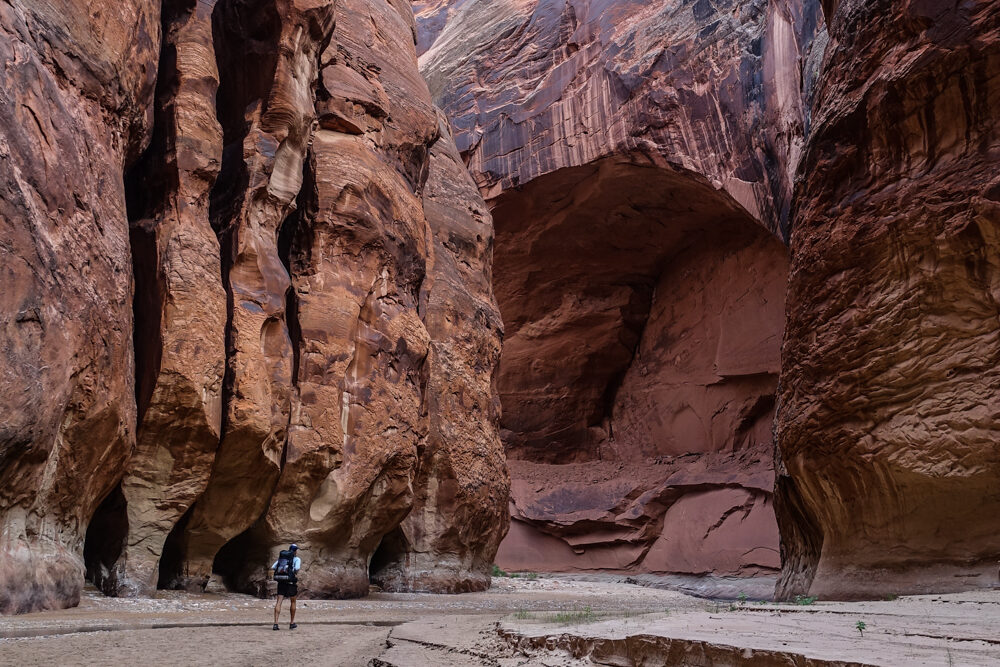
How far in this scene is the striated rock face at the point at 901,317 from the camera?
397 inches

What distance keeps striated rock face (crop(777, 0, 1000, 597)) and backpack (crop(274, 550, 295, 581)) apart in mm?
7211

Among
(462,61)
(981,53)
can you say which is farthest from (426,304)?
(462,61)

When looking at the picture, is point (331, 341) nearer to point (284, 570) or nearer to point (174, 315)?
point (174, 315)

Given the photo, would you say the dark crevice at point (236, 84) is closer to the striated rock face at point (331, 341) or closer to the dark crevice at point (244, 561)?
the striated rock face at point (331, 341)

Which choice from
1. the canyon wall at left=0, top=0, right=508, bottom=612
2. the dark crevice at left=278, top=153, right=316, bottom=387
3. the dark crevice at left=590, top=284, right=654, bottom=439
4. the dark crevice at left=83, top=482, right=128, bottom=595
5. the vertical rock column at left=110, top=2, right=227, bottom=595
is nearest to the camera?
the canyon wall at left=0, top=0, right=508, bottom=612

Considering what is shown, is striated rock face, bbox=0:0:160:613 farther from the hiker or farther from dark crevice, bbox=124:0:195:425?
the hiker

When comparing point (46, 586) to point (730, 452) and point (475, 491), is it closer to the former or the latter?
point (475, 491)

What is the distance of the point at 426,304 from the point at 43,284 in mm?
11241

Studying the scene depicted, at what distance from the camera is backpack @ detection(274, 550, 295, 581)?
9204mm

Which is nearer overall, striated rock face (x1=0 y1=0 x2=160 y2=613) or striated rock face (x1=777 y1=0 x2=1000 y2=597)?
striated rock face (x1=0 y1=0 x2=160 y2=613)

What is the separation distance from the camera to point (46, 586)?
9.16 metres

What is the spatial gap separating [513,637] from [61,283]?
277 inches

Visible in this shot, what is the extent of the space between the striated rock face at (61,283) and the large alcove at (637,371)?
57.2 feet

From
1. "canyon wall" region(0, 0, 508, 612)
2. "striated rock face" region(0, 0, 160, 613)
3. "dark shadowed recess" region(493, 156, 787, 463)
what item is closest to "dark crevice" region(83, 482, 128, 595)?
"canyon wall" region(0, 0, 508, 612)
